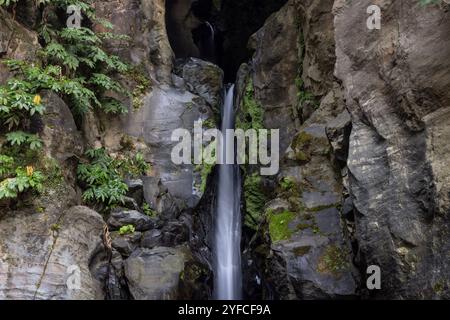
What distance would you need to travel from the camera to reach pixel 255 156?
14859 millimetres

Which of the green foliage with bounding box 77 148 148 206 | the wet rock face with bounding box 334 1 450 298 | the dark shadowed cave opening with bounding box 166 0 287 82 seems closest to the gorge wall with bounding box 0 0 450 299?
the wet rock face with bounding box 334 1 450 298

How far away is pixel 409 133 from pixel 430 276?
91.9 inches

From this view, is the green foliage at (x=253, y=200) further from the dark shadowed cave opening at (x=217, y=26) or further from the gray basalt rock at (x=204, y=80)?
the dark shadowed cave opening at (x=217, y=26)

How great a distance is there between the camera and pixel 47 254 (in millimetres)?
8969

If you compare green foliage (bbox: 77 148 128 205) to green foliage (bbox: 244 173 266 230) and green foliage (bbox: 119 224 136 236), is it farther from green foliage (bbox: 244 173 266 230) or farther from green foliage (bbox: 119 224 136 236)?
Answer: green foliage (bbox: 244 173 266 230)

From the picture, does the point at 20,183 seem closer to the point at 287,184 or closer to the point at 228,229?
the point at 287,184

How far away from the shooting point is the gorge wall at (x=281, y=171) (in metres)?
7.24

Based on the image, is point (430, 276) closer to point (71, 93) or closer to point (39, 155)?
point (39, 155)

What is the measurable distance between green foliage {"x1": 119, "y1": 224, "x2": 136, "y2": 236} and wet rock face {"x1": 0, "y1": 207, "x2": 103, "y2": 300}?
3.06ft

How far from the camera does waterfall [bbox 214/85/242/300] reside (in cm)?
1295

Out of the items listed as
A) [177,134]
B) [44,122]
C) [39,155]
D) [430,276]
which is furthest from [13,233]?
[430,276]

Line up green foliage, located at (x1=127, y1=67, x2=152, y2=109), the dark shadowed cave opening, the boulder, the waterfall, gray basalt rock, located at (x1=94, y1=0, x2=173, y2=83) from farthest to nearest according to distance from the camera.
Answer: the dark shadowed cave opening → gray basalt rock, located at (x1=94, y1=0, x2=173, y2=83) → green foliage, located at (x1=127, y1=67, x2=152, y2=109) → the waterfall → the boulder

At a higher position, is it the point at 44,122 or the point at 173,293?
the point at 44,122

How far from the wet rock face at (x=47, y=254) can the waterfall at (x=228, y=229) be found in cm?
445
